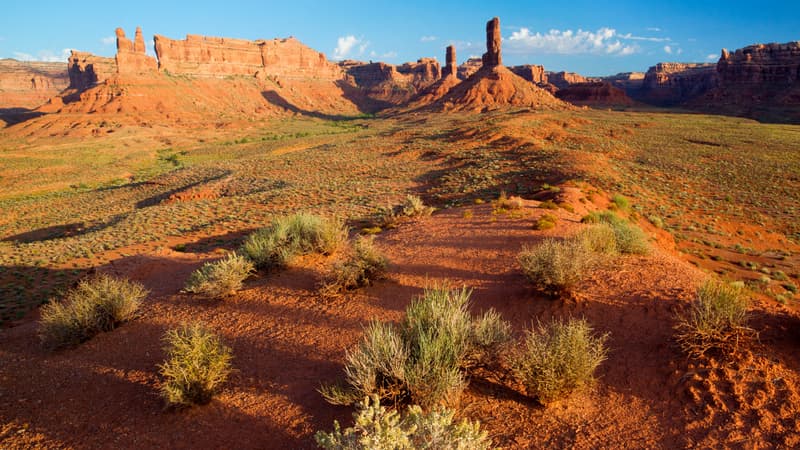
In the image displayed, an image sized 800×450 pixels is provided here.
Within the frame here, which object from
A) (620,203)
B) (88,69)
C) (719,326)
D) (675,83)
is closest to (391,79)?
(88,69)

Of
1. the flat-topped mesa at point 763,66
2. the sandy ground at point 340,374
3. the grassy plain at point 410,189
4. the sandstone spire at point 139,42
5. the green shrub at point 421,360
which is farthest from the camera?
the sandstone spire at point 139,42

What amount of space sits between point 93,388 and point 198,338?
1825 mm

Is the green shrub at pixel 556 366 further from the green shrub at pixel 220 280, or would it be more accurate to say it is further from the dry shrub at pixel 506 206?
the dry shrub at pixel 506 206

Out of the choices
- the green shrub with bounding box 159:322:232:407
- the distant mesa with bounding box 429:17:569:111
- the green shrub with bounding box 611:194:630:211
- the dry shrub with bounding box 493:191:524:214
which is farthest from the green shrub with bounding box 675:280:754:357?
the distant mesa with bounding box 429:17:569:111

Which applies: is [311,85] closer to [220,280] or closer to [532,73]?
[532,73]

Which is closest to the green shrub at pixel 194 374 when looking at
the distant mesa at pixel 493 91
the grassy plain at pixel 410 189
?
the grassy plain at pixel 410 189

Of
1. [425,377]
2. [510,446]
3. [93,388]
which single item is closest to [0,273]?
[93,388]

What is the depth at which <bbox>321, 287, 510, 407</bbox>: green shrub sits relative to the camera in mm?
4340

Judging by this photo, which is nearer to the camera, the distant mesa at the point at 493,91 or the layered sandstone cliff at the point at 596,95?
the distant mesa at the point at 493,91

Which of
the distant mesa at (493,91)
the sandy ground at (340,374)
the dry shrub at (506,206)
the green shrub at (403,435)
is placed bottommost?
the sandy ground at (340,374)

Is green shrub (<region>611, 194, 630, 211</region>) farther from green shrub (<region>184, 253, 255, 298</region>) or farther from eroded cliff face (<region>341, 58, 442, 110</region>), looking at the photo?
eroded cliff face (<region>341, 58, 442, 110</region>)

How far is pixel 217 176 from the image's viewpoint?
32.9 m

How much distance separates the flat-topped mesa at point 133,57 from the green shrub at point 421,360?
115709mm

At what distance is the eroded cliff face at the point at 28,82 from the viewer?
121m
